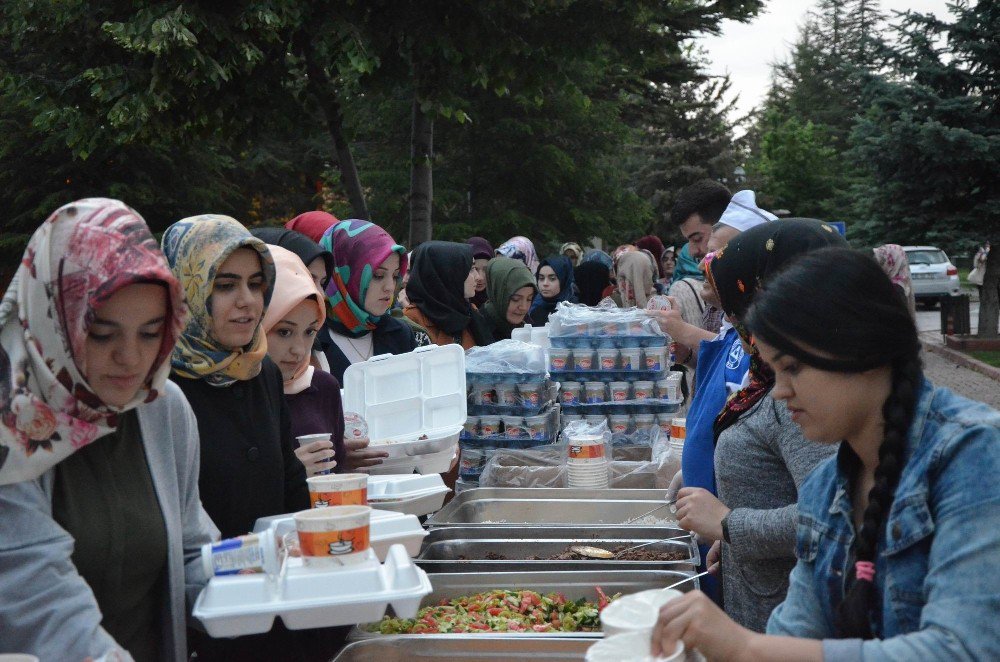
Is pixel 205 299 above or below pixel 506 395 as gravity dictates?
above

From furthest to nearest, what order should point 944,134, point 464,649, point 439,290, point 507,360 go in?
point 944,134 → point 439,290 → point 507,360 → point 464,649

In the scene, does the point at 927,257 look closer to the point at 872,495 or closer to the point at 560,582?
the point at 560,582

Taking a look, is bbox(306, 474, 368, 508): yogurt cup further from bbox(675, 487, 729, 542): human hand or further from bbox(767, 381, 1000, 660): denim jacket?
bbox(767, 381, 1000, 660): denim jacket

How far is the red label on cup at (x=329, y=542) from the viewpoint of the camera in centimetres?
194


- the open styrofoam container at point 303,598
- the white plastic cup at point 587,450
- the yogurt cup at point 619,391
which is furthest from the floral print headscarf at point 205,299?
the yogurt cup at point 619,391

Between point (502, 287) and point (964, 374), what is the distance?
9.40m

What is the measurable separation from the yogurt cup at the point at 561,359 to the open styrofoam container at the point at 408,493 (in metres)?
2.83

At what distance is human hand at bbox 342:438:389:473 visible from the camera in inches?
133

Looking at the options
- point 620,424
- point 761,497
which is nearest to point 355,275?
point 620,424

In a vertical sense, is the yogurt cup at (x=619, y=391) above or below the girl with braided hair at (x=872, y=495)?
below

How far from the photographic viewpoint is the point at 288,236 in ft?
13.6

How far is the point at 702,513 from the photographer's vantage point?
2.62 meters

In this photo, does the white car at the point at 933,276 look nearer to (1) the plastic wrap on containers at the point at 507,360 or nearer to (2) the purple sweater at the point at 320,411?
(1) the plastic wrap on containers at the point at 507,360

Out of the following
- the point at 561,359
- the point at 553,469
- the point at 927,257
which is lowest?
the point at 553,469
